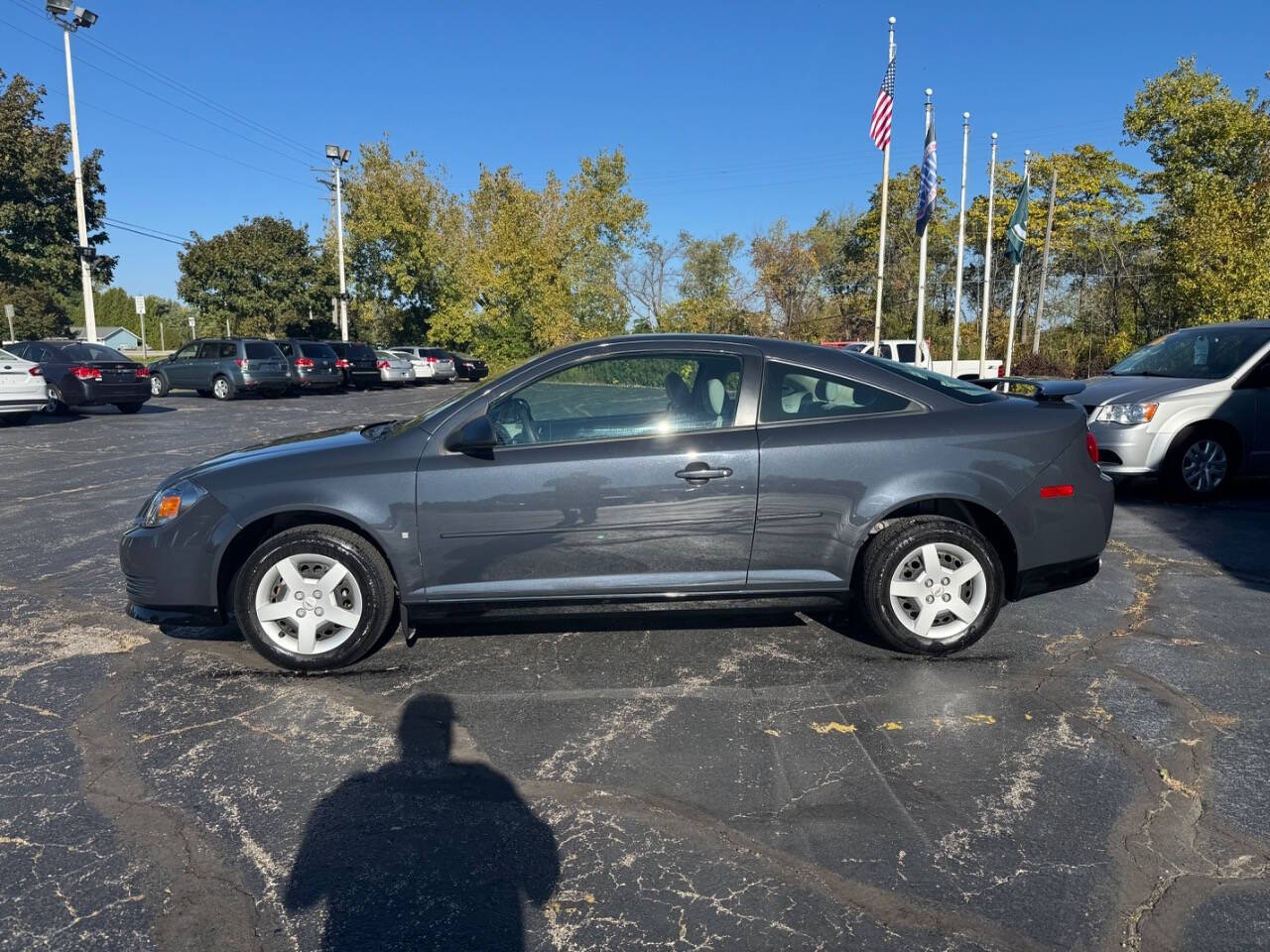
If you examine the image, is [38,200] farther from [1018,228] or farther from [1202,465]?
[1202,465]

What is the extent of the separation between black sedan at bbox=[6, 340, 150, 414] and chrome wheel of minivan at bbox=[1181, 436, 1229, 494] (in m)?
19.3

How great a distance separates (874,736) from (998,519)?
4.83ft

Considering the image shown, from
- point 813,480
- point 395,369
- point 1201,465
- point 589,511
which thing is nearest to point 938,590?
point 813,480

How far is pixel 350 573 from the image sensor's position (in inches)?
172

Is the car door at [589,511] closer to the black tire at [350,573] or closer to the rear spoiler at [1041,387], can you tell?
the black tire at [350,573]

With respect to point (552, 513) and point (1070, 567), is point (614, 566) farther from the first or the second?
point (1070, 567)

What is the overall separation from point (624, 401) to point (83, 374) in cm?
1804

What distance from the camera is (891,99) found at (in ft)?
69.4

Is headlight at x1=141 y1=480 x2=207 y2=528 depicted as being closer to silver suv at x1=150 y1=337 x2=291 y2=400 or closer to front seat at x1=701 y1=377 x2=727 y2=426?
front seat at x1=701 y1=377 x2=727 y2=426

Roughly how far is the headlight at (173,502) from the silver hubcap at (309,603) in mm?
546

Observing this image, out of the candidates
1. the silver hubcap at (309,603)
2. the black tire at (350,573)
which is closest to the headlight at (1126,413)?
the black tire at (350,573)

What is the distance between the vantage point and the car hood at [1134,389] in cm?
840

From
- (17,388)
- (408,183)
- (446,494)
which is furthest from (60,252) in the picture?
(446,494)

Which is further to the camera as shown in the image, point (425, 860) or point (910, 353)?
point (910, 353)
